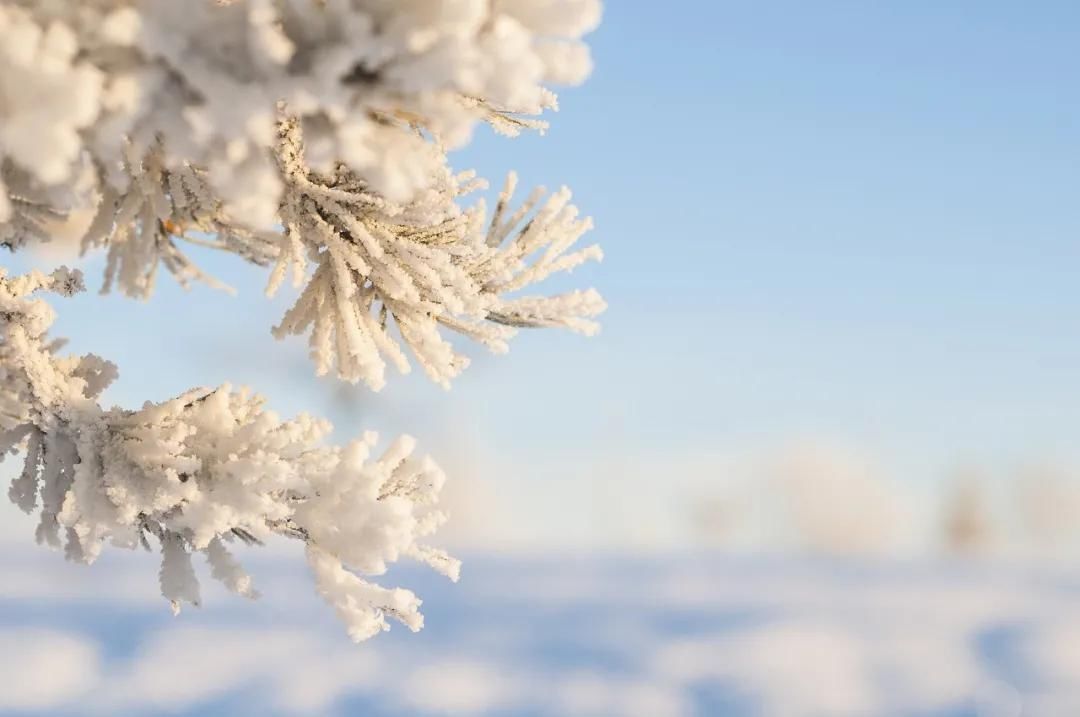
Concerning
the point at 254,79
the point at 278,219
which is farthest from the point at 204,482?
the point at 254,79

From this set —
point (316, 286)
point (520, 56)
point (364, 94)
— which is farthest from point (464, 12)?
point (316, 286)

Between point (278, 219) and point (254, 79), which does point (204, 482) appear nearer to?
point (278, 219)

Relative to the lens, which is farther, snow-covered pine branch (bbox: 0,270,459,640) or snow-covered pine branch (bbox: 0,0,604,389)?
snow-covered pine branch (bbox: 0,270,459,640)

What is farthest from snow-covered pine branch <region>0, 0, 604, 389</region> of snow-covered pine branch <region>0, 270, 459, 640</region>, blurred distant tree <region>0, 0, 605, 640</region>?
snow-covered pine branch <region>0, 270, 459, 640</region>

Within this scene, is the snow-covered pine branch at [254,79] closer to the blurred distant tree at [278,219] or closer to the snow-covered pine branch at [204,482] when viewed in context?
the blurred distant tree at [278,219]

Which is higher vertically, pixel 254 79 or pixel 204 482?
pixel 254 79

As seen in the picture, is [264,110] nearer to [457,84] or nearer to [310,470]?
[457,84]

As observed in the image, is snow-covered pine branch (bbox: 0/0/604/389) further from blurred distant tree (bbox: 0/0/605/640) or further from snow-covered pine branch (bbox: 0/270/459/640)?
snow-covered pine branch (bbox: 0/270/459/640)
